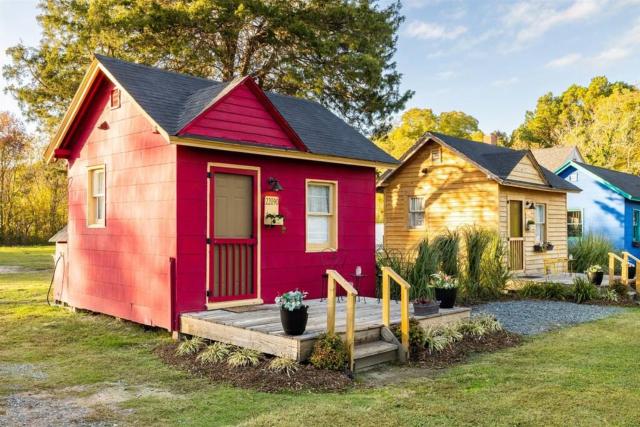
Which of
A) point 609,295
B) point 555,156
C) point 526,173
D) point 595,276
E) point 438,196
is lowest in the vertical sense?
point 609,295

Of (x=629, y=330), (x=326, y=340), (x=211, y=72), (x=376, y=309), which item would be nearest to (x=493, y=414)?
(x=326, y=340)

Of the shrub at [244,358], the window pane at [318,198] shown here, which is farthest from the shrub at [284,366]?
the window pane at [318,198]

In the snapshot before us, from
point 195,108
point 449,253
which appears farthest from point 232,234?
point 449,253

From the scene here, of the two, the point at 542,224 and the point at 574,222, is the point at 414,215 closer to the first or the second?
the point at 542,224

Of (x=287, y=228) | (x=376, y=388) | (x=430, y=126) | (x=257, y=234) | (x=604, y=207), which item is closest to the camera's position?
(x=376, y=388)

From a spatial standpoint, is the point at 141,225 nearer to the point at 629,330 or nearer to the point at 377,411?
the point at 377,411

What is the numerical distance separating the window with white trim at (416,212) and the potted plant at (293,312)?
1164 cm

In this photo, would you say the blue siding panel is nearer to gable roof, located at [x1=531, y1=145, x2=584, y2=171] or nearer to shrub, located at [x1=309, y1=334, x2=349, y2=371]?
gable roof, located at [x1=531, y1=145, x2=584, y2=171]

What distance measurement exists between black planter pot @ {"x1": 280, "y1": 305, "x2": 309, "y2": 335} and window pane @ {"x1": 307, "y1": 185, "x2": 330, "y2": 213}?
13.8ft

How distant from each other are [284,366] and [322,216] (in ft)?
15.8

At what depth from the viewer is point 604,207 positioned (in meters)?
21.8

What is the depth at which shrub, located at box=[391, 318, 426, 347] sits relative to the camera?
7125 millimetres

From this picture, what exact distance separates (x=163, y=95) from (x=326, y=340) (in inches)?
208

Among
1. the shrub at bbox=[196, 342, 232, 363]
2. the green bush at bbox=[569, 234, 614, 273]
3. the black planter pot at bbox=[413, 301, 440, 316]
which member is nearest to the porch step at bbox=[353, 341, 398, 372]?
the black planter pot at bbox=[413, 301, 440, 316]
